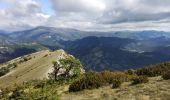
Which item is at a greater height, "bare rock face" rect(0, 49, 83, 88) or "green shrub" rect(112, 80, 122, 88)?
"green shrub" rect(112, 80, 122, 88)

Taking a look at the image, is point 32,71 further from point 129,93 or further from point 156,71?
point 129,93

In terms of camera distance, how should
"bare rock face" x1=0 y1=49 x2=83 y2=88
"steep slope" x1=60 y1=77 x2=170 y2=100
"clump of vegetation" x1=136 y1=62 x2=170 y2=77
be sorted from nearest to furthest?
"steep slope" x1=60 y1=77 x2=170 y2=100
"clump of vegetation" x1=136 y1=62 x2=170 y2=77
"bare rock face" x1=0 y1=49 x2=83 y2=88

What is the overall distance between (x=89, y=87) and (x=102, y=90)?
1972mm

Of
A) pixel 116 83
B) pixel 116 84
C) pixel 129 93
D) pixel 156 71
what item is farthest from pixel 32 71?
pixel 129 93

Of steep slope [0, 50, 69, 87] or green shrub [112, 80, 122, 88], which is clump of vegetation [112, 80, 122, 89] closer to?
green shrub [112, 80, 122, 88]

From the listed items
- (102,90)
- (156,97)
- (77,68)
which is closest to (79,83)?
(102,90)

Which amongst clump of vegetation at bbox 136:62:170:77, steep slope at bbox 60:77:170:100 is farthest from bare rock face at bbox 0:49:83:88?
steep slope at bbox 60:77:170:100

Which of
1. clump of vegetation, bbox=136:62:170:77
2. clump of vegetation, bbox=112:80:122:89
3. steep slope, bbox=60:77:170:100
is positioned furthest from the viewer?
clump of vegetation, bbox=136:62:170:77

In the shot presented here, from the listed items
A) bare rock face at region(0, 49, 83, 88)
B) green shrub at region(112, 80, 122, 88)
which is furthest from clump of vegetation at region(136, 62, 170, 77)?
bare rock face at region(0, 49, 83, 88)

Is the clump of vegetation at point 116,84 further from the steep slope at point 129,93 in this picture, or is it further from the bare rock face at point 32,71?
the bare rock face at point 32,71

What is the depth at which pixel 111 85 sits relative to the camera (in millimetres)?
30344

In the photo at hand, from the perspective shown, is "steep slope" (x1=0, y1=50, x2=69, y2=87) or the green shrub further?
"steep slope" (x1=0, y1=50, x2=69, y2=87)

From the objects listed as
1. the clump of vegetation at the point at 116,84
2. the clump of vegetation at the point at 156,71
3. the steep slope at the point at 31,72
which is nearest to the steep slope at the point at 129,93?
the clump of vegetation at the point at 116,84

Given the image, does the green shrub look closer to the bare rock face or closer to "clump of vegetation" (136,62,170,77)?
"clump of vegetation" (136,62,170,77)
